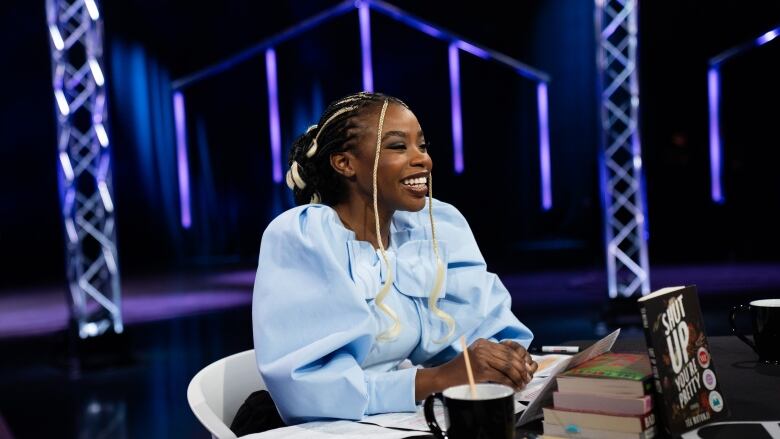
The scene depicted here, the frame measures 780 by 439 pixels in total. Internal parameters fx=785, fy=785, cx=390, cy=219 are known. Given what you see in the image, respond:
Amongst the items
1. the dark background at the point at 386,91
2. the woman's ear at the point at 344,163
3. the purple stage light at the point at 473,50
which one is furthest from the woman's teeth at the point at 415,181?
the purple stage light at the point at 473,50

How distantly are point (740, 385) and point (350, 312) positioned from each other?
638 millimetres

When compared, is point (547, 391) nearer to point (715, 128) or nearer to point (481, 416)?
point (481, 416)

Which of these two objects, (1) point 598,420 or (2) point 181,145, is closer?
(1) point 598,420

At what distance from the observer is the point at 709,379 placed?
109 cm

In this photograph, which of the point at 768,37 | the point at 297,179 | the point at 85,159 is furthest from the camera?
the point at 768,37

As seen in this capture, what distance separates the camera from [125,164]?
9.51 meters

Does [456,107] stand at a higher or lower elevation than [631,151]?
higher

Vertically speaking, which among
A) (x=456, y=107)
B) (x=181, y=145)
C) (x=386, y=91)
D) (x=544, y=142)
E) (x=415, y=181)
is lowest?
(x=415, y=181)

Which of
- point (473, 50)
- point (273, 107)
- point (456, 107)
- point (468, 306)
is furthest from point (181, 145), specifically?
point (468, 306)

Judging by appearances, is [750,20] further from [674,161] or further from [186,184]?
[186,184]

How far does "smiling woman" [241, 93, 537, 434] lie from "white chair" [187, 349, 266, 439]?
0.16 meters

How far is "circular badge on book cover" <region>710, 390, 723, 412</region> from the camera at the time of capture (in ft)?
3.52

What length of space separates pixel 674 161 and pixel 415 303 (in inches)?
309

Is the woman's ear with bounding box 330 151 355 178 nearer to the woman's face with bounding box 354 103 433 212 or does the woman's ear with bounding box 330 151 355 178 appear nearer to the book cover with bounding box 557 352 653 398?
the woman's face with bounding box 354 103 433 212
